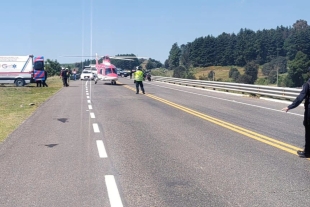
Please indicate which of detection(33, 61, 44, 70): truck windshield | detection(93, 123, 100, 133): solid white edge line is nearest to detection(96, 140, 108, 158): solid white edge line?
detection(93, 123, 100, 133): solid white edge line

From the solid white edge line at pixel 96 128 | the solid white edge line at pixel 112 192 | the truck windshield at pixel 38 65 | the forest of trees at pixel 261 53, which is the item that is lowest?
the solid white edge line at pixel 96 128

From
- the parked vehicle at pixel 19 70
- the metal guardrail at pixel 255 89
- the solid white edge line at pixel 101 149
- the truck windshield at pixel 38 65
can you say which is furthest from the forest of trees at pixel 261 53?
the parked vehicle at pixel 19 70

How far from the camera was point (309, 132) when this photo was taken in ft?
27.5

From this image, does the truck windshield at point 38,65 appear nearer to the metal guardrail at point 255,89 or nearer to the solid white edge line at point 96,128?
the metal guardrail at point 255,89

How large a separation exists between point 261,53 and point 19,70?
945 inches

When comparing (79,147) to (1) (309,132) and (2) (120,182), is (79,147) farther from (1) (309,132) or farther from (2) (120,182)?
(1) (309,132)

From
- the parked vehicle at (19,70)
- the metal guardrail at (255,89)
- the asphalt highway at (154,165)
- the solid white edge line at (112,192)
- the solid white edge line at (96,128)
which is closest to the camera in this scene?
the solid white edge line at (112,192)

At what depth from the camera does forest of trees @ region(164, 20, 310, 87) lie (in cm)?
2603

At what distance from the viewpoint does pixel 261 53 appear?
43656 millimetres

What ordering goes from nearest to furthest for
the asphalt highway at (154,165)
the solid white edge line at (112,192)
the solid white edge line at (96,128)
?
the solid white edge line at (112,192) → the asphalt highway at (154,165) → the solid white edge line at (96,128)

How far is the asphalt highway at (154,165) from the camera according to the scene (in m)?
5.84

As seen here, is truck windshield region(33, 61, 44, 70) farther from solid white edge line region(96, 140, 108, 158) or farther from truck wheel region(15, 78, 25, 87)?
solid white edge line region(96, 140, 108, 158)

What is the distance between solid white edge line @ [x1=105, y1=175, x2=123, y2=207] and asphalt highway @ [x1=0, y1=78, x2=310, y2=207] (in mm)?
13

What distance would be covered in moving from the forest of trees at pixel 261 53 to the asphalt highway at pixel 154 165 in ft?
42.3
